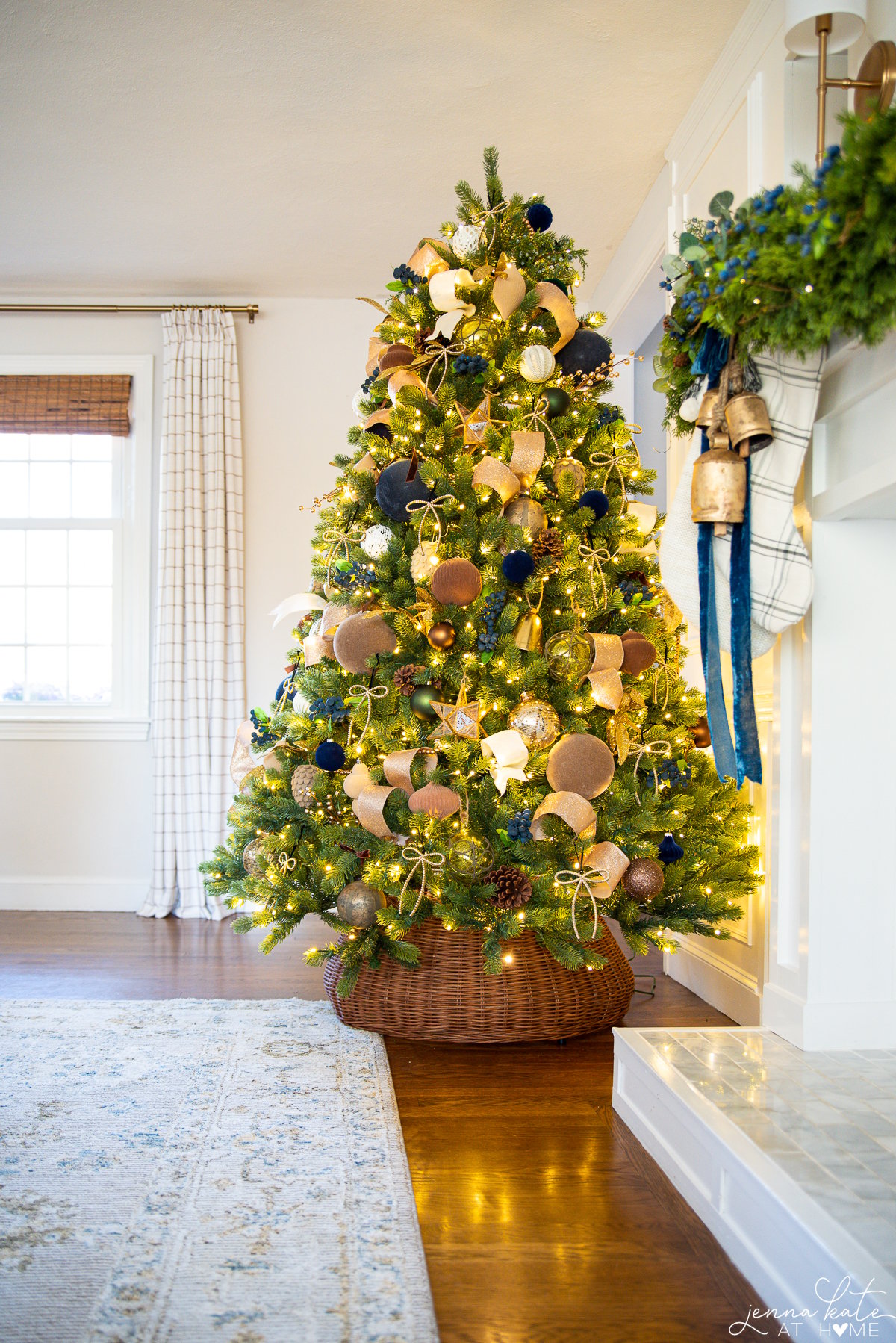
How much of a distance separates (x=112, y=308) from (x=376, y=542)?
2.59 meters

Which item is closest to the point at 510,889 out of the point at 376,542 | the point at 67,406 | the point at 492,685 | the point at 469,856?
the point at 469,856

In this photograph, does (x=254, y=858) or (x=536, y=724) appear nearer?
(x=536, y=724)

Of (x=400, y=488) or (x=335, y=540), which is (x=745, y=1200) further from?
(x=335, y=540)

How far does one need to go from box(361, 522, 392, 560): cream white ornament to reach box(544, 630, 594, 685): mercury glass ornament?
466mm

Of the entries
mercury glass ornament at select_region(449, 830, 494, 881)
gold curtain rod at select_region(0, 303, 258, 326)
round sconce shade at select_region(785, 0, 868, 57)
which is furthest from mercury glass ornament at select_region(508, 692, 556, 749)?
gold curtain rod at select_region(0, 303, 258, 326)

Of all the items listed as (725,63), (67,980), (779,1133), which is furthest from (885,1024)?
(725,63)

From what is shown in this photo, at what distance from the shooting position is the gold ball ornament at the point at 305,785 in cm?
220

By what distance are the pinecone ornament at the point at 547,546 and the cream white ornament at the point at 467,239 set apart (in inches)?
28.8

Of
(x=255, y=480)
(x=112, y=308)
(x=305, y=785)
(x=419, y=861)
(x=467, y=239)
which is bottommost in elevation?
(x=419, y=861)

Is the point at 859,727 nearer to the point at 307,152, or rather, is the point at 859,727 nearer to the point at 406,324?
the point at 406,324

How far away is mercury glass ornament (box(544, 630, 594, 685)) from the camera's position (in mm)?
2070

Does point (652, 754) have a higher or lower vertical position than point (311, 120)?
lower

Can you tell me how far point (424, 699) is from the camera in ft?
6.89

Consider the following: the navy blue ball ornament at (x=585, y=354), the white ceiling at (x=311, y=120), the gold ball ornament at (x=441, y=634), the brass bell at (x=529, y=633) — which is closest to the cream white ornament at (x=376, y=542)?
the gold ball ornament at (x=441, y=634)
